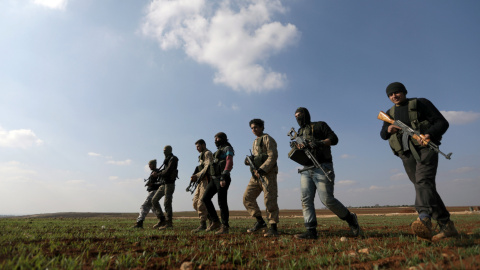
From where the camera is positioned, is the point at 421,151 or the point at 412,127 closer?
the point at 421,151

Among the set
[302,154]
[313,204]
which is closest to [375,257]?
[313,204]

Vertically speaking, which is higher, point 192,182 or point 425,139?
point 425,139

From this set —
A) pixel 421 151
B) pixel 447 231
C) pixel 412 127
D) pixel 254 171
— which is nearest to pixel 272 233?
pixel 254 171

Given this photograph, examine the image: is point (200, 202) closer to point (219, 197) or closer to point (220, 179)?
point (219, 197)

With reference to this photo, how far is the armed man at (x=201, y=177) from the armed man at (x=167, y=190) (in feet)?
3.63

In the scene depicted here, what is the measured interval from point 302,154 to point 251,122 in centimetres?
177

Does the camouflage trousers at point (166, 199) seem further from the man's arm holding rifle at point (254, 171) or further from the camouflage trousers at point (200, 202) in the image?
the man's arm holding rifle at point (254, 171)

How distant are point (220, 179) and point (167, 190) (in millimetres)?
2875

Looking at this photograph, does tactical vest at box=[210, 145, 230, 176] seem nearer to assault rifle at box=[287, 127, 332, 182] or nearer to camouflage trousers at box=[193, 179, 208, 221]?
camouflage trousers at box=[193, 179, 208, 221]

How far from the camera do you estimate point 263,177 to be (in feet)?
19.6

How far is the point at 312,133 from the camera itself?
518 centimetres

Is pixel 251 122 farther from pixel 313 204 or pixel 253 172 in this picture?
pixel 313 204

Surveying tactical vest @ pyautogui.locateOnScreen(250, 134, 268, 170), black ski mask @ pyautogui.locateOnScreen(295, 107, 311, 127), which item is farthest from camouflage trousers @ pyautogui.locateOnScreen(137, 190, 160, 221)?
black ski mask @ pyautogui.locateOnScreen(295, 107, 311, 127)

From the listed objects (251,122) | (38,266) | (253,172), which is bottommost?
(38,266)
